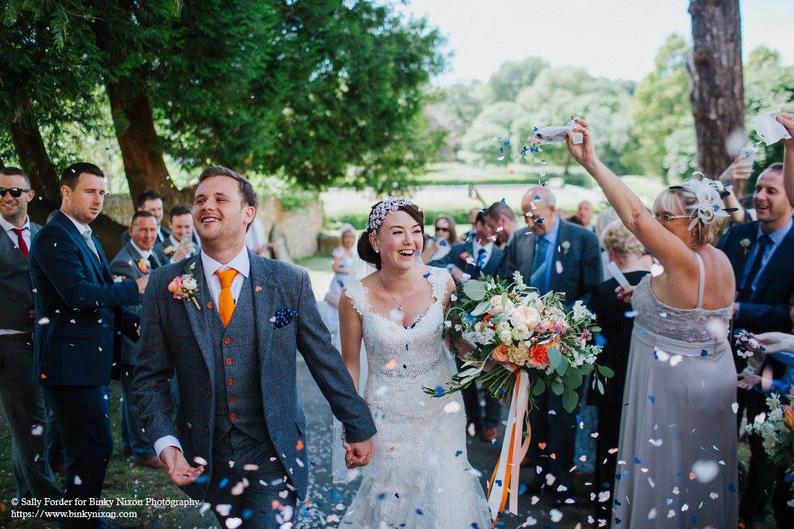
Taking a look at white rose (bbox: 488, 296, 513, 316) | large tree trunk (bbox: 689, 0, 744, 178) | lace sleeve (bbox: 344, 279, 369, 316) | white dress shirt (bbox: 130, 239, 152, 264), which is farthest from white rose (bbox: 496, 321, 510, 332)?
large tree trunk (bbox: 689, 0, 744, 178)

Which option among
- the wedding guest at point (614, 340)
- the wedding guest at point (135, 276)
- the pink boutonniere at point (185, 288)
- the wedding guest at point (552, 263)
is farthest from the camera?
the wedding guest at point (135, 276)

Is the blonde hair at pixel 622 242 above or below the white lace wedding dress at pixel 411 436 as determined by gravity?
above

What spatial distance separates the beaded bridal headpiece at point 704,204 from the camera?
339cm

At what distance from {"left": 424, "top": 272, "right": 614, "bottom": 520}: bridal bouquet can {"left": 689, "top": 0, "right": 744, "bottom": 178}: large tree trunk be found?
5833 millimetres

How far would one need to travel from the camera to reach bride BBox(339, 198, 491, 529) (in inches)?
142

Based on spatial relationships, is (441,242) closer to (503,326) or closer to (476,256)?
(476,256)

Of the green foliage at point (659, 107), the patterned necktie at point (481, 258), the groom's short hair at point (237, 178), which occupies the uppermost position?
the green foliage at point (659, 107)

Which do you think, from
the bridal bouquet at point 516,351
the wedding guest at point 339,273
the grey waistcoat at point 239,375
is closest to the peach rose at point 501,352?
the bridal bouquet at point 516,351

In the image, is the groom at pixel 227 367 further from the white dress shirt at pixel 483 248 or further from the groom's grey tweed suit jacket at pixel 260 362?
the white dress shirt at pixel 483 248

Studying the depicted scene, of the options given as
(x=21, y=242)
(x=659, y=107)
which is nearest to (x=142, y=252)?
(x=21, y=242)

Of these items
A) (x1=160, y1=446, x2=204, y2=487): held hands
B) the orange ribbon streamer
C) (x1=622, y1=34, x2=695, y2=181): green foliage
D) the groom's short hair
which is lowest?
the orange ribbon streamer

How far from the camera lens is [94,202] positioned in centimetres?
423

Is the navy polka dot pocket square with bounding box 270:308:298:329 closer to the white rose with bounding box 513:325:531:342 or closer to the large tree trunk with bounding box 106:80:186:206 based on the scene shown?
the white rose with bounding box 513:325:531:342

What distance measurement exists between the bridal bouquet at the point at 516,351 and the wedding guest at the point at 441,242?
3.62 metres
